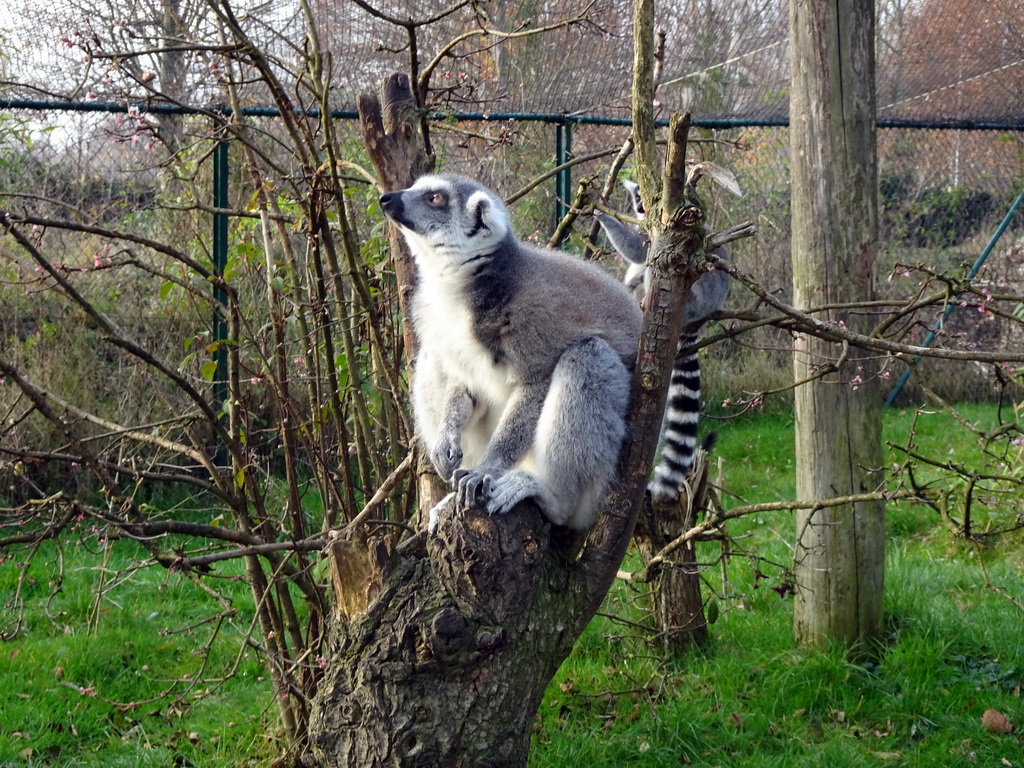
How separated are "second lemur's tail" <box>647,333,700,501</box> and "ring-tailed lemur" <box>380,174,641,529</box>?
1.57 ft

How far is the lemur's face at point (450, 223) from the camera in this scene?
3201 mm

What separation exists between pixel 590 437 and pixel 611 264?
528 centimetres

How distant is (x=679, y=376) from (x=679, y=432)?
1.88ft

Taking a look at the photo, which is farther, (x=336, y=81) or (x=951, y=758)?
(x=336, y=81)

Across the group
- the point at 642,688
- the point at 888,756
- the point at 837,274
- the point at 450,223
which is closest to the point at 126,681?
the point at 642,688

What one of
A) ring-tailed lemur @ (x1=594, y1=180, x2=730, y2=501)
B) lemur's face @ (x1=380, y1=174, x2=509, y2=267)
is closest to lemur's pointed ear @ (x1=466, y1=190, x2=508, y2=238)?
lemur's face @ (x1=380, y1=174, x2=509, y2=267)

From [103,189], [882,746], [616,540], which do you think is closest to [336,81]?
[103,189]

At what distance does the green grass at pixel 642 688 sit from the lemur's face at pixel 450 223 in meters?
1.49

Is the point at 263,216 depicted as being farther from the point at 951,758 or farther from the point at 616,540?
the point at 951,758

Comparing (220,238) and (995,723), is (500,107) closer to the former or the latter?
(220,238)

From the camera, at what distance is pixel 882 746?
3.77m

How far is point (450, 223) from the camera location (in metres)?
3.27

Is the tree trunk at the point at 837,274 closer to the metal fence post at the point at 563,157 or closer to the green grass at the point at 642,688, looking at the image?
the green grass at the point at 642,688

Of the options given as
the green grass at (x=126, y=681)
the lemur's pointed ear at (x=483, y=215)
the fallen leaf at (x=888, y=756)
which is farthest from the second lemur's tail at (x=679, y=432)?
the green grass at (x=126, y=681)
